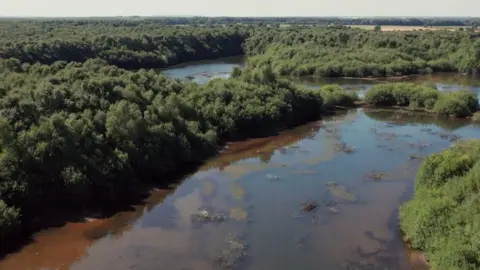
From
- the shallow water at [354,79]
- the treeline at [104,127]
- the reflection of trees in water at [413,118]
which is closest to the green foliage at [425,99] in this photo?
the reflection of trees in water at [413,118]

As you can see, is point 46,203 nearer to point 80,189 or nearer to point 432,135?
point 80,189

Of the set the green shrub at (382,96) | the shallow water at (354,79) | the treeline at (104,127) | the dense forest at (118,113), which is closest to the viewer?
the treeline at (104,127)

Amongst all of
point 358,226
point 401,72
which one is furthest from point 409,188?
point 401,72

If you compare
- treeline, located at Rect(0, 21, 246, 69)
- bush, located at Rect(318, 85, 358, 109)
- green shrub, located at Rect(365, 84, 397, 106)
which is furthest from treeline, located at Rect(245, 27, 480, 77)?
green shrub, located at Rect(365, 84, 397, 106)

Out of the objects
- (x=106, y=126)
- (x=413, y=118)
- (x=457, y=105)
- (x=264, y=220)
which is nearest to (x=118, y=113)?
(x=106, y=126)

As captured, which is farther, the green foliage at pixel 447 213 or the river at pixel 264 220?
the river at pixel 264 220

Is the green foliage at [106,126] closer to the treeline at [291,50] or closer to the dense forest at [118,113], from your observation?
the dense forest at [118,113]

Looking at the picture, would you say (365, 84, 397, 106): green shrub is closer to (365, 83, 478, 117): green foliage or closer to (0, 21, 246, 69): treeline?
(365, 83, 478, 117): green foliage
